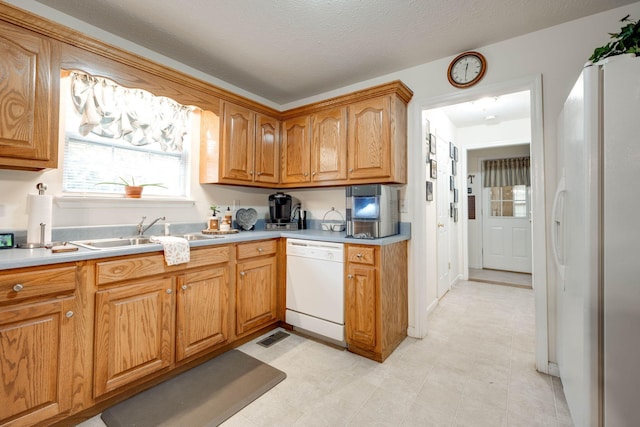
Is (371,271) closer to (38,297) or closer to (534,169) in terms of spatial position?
(534,169)

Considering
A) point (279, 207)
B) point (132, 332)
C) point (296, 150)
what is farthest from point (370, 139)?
point (132, 332)

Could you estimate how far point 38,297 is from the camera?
4.57 feet

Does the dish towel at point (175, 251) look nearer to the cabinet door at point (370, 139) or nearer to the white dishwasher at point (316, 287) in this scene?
the white dishwasher at point (316, 287)

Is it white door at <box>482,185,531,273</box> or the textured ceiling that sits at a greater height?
the textured ceiling

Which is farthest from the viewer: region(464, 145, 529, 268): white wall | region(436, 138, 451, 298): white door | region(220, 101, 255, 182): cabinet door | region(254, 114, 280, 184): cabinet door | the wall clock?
region(464, 145, 529, 268): white wall

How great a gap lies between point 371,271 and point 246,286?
1102 millimetres

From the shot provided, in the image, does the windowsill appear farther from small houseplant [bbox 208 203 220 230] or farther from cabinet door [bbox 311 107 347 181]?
cabinet door [bbox 311 107 347 181]

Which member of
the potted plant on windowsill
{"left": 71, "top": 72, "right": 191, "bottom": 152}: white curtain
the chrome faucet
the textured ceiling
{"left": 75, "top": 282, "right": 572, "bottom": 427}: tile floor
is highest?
the textured ceiling

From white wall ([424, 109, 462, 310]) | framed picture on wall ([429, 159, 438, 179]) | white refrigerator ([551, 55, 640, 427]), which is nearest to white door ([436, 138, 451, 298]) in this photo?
white wall ([424, 109, 462, 310])

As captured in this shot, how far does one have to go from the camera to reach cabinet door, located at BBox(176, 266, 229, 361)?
199cm

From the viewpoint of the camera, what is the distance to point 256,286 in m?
2.55

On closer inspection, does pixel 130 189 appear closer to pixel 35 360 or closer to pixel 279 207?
pixel 35 360

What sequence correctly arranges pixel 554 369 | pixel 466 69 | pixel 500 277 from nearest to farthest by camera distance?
1. pixel 554 369
2. pixel 466 69
3. pixel 500 277

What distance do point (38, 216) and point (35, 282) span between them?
1.90 feet
